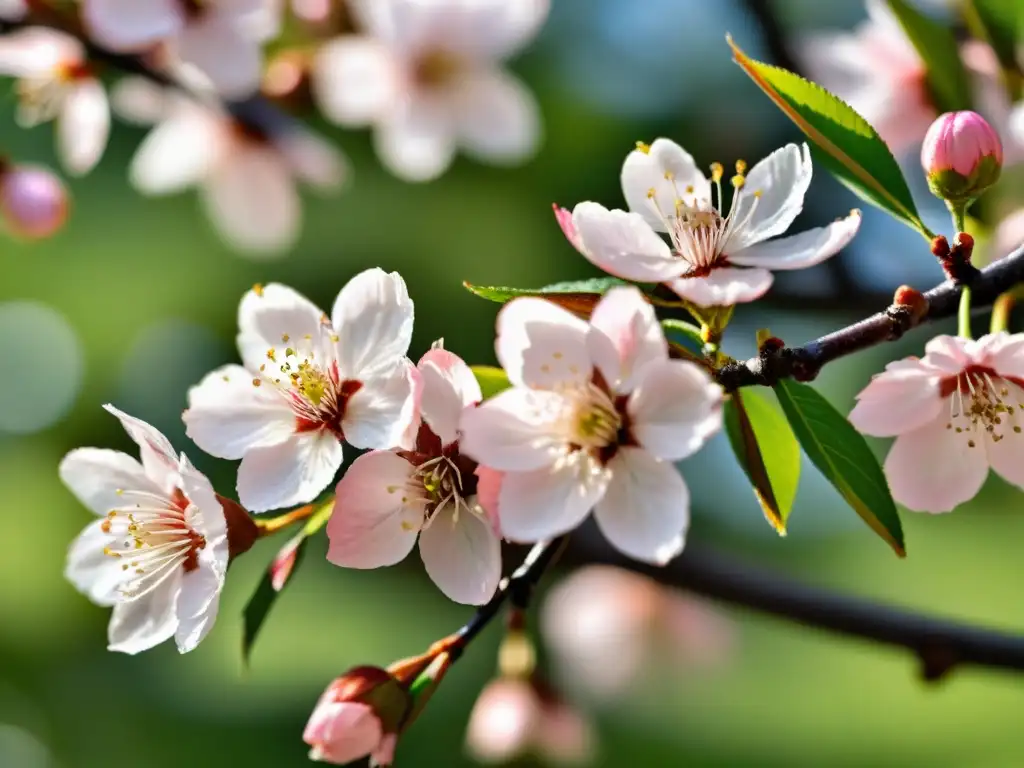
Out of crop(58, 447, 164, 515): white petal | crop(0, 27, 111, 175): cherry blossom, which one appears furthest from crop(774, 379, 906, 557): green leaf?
crop(0, 27, 111, 175): cherry blossom

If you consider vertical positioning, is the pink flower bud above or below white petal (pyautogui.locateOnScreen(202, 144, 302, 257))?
above

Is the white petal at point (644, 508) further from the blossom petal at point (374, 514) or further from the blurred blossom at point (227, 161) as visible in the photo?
the blurred blossom at point (227, 161)

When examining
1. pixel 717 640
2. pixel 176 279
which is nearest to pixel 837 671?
pixel 717 640

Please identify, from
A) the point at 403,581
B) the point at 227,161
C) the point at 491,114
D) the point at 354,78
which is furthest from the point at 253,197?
the point at 403,581

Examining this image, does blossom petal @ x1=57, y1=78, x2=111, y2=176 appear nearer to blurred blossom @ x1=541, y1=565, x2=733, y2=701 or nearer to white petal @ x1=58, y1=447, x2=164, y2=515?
white petal @ x1=58, y1=447, x2=164, y2=515

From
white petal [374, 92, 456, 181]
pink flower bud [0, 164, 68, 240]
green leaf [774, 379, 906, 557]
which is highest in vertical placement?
green leaf [774, 379, 906, 557]
